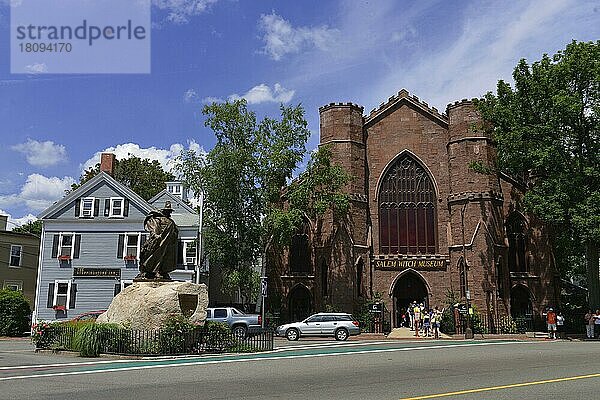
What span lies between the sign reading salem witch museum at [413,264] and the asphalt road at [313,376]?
19.4 meters

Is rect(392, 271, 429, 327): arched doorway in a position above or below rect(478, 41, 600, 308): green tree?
below

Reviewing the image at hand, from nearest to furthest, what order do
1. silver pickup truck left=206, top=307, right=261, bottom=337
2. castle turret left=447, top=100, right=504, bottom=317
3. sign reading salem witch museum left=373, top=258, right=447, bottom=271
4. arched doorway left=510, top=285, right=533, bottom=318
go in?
silver pickup truck left=206, top=307, right=261, bottom=337 → castle turret left=447, top=100, right=504, bottom=317 → sign reading salem witch museum left=373, top=258, right=447, bottom=271 → arched doorway left=510, top=285, right=533, bottom=318

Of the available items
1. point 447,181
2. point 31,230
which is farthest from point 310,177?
point 31,230

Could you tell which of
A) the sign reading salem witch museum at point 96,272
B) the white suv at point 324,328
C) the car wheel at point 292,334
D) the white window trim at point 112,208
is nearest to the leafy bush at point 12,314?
the sign reading salem witch museum at point 96,272

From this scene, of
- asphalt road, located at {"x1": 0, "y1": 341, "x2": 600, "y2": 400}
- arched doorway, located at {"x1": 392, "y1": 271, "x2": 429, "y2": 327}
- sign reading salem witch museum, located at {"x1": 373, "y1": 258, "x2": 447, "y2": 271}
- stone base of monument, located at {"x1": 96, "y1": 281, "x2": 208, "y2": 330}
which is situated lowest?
asphalt road, located at {"x1": 0, "y1": 341, "x2": 600, "y2": 400}

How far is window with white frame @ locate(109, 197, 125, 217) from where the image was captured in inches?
1505

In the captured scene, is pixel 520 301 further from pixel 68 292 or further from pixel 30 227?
pixel 30 227

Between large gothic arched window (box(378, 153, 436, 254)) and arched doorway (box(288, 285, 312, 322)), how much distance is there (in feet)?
18.9

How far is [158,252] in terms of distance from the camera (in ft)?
63.9

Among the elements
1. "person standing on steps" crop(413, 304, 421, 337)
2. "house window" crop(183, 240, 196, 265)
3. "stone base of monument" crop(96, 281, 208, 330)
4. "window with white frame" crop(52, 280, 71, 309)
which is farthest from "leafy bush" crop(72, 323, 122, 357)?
"house window" crop(183, 240, 196, 265)

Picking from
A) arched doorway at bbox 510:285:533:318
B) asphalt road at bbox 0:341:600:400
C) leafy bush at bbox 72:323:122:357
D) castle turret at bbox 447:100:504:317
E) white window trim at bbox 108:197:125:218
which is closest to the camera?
asphalt road at bbox 0:341:600:400

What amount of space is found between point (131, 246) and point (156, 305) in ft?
67.8

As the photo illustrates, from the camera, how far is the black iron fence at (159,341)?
57.6ft

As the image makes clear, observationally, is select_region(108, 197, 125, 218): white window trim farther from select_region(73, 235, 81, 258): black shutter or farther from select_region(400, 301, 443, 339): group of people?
select_region(400, 301, 443, 339): group of people
